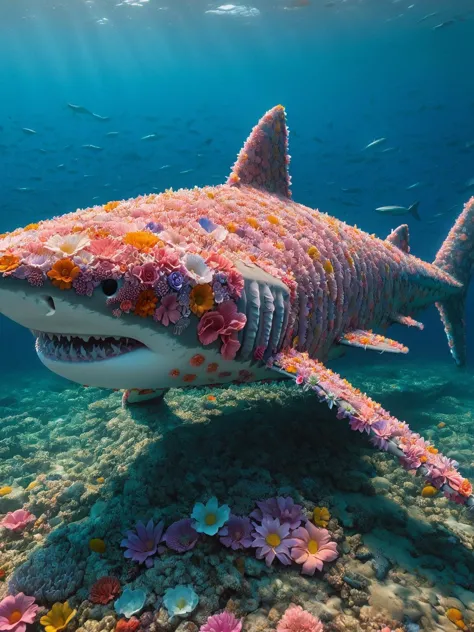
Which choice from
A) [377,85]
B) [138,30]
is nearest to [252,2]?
[138,30]

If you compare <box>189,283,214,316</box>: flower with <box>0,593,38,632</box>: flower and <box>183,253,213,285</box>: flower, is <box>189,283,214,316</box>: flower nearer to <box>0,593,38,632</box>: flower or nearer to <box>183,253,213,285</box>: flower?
<box>183,253,213,285</box>: flower

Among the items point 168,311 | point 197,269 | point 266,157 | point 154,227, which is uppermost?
point 266,157

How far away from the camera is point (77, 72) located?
51031 mm

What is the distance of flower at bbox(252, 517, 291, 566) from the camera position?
2.68m

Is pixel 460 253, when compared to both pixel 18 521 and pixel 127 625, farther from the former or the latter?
pixel 18 521

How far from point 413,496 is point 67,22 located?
134 feet

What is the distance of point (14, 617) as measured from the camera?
2.47 metres

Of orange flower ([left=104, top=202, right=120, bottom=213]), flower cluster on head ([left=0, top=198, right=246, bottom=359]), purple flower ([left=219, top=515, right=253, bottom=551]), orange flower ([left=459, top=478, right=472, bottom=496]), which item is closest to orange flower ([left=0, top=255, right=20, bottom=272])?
flower cluster on head ([left=0, top=198, right=246, bottom=359])

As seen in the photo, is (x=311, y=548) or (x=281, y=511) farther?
(x=281, y=511)

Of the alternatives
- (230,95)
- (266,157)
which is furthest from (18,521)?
(230,95)

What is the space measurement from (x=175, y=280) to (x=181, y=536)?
1.92m

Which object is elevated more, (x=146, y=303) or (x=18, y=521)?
(x=146, y=303)

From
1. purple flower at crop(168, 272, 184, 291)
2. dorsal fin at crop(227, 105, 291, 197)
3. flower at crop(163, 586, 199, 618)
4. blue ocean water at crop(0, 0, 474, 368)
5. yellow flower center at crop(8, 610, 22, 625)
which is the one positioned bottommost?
yellow flower center at crop(8, 610, 22, 625)

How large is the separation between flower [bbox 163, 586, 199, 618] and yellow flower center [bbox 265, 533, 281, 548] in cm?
→ 63
